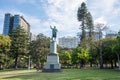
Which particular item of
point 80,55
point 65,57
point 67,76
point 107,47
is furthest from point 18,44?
point 67,76

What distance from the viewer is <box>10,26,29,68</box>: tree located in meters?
55.2

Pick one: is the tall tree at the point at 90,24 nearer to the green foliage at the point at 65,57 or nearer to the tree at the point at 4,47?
the green foliage at the point at 65,57

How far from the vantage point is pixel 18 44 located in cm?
5566

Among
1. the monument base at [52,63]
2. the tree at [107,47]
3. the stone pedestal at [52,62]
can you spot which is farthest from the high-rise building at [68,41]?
the monument base at [52,63]

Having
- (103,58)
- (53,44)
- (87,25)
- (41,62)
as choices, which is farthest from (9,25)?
(53,44)

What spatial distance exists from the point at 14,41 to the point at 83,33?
21.3 meters

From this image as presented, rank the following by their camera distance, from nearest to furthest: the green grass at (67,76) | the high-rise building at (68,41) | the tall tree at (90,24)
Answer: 1. the green grass at (67,76)
2. the tall tree at (90,24)
3. the high-rise building at (68,41)

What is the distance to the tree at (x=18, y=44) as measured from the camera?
55156 millimetres

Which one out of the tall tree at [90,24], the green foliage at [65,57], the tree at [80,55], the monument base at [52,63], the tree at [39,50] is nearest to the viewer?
the monument base at [52,63]

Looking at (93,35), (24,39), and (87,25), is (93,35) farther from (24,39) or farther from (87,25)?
(24,39)

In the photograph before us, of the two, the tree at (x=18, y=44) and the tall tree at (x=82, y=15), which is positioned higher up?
the tall tree at (x=82, y=15)

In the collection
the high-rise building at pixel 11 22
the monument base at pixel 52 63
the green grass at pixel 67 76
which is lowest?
the green grass at pixel 67 76

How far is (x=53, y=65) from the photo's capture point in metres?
38.1

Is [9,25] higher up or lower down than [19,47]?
higher up
